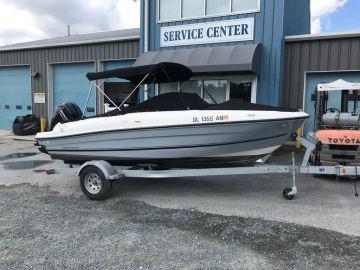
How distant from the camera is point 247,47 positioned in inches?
414

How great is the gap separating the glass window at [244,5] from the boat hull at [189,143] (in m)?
6.28

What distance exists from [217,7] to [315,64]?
132 inches

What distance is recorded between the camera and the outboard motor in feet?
23.5

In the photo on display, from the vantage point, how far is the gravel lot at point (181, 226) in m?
3.79

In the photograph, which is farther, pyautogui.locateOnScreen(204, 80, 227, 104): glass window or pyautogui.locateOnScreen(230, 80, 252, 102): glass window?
pyautogui.locateOnScreen(204, 80, 227, 104): glass window

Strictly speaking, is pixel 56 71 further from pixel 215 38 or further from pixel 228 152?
pixel 228 152

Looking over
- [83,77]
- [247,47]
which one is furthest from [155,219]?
[83,77]

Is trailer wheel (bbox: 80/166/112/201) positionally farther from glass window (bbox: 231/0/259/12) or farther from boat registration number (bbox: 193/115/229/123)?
glass window (bbox: 231/0/259/12)

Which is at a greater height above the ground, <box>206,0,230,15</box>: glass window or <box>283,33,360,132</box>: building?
<box>206,0,230,15</box>: glass window

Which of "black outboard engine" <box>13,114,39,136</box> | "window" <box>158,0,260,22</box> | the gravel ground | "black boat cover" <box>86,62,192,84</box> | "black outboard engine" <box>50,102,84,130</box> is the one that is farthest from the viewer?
"black outboard engine" <box>13,114,39,136</box>

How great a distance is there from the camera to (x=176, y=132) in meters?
5.77

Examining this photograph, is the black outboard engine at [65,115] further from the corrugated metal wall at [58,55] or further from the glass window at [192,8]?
the corrugated metal wall at [58,55]

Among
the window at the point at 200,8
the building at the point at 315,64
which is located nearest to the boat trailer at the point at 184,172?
the building at the point at 315,64

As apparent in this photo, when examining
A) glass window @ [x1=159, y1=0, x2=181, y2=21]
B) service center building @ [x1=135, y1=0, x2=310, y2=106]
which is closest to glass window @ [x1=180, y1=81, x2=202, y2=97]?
service center building @ [x1=135, y1=0, x2=310, y2=106]
